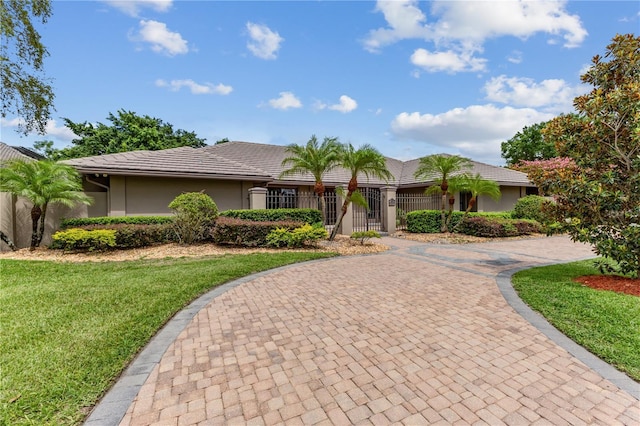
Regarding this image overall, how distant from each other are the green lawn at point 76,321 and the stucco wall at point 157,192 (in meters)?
4.62

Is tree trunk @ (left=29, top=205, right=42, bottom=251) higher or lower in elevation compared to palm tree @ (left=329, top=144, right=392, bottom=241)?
lower

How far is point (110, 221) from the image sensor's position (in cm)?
1089

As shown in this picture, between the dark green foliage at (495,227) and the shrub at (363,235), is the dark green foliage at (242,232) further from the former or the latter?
the dark green foliage at (495,227)

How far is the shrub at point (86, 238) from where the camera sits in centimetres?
913

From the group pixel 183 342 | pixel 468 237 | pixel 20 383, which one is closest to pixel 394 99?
pixel 468 237

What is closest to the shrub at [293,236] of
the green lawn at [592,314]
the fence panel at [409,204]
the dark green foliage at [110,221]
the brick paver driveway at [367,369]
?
the dark green foliage at [110,221]

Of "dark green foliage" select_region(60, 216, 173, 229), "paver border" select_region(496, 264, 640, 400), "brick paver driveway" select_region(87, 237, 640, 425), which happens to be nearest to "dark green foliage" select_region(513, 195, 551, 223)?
"paver border" select_region(496, 264, 640, 400)

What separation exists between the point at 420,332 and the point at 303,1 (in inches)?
397

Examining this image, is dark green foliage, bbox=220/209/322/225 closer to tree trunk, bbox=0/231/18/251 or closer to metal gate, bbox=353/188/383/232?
metal gate, bbox=353/188/383/232

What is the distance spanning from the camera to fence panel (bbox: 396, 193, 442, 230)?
1755cm

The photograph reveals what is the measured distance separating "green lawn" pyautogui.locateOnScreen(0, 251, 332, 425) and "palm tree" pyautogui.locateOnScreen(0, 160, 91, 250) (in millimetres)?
2506

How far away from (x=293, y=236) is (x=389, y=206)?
23.7 ft

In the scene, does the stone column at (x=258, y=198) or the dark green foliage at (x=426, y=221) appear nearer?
the stone column at (x=258, y=198)

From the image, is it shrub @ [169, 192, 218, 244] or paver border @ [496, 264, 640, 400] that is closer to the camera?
paver border @ [496, 264, 640, 400]
